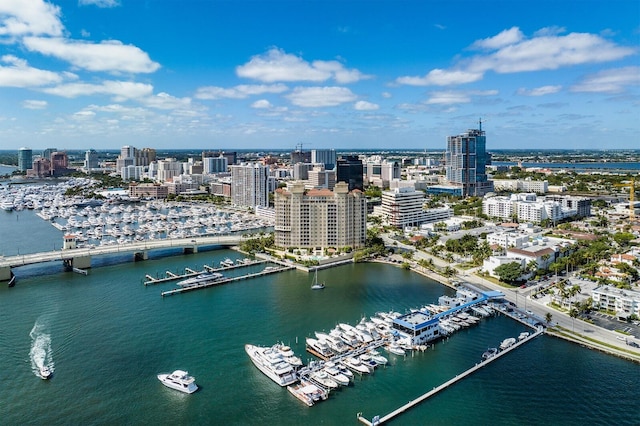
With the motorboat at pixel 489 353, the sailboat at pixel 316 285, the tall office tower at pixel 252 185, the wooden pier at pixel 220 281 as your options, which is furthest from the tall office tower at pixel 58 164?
the motorboat at pixel 489 353

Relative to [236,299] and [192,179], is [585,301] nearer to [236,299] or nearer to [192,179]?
[236,299]

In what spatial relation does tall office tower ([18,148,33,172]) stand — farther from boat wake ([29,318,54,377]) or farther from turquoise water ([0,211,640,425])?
boat wake ([29,318,54,377])

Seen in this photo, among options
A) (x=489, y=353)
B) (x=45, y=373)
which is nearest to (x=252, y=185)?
(x=45, y=373)

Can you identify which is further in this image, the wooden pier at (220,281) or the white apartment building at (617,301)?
the wooden pier at (220,281)

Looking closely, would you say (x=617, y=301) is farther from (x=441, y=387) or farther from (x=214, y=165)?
(x=214, y=165)

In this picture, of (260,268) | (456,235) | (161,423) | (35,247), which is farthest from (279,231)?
(161,423)

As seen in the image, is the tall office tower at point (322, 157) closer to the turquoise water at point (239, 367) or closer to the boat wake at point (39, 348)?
the turquoise water at point (239, 367)

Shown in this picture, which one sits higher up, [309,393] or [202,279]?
[202,279]
